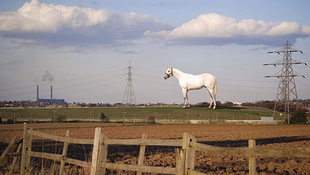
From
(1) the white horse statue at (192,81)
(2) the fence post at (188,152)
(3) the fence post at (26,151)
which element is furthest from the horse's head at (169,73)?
(2) the fence post at (188,152)

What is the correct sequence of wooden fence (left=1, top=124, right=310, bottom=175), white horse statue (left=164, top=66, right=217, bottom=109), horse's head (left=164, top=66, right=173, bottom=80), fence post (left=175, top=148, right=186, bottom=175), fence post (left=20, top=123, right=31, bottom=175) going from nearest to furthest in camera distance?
wooden fence (left=1, top=124, right=310, bottom=175)
fence post (left=175, top=148, right=186, bottom=175)
fence post (left=20, top=123, right=31, bottom=175)
white horse statue (left=164, top=66, right=217, bottom=109)
horse's head (left=164, top=66, right=173, bottom=80)

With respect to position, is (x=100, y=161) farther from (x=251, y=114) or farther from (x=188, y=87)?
(x=251, y=114)

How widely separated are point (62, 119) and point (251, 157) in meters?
67.5

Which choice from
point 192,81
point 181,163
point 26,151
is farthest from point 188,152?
point 192,81

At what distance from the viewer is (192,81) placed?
21.9 m

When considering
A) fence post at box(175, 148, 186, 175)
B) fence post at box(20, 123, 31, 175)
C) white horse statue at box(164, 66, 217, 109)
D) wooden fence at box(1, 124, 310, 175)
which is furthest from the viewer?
white horse statue at box(164, 66, 217, 109)

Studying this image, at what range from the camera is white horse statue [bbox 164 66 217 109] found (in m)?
20.8

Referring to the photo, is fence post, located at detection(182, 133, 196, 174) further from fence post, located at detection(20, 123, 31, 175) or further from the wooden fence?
fence post, located at detection(20, 123, 31, 175)

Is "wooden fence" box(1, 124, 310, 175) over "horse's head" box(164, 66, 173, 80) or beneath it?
beneath

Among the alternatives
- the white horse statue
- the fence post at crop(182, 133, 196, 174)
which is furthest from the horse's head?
the fence post at crop(182, 133, 196, 174)

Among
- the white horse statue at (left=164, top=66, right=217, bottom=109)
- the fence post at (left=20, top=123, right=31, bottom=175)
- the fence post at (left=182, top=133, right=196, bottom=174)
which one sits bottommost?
the fence post at (left=20, top=123, right=31, bottom=175)

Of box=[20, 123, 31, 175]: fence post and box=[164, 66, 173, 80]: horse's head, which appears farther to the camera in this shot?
box=[164, 66, 173, 80]: horse's head

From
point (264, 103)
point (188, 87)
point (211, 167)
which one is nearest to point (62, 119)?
point (264, 103)

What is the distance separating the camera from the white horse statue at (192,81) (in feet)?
68.4
